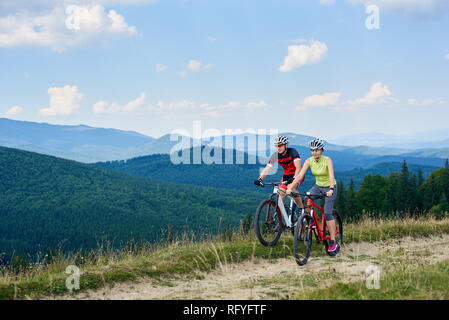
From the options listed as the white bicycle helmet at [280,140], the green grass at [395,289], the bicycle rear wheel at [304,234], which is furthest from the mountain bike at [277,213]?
the green grass at [395,289]

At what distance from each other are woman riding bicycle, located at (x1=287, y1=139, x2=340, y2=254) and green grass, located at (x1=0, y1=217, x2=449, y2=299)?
1.38 meters

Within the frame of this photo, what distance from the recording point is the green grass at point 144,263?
25.5 ft

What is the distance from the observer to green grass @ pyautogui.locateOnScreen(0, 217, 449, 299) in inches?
306

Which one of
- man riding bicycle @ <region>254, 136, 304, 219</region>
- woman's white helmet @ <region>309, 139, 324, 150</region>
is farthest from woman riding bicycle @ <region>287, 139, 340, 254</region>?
man riding bicycle @ <region>254, 136, 304, 219</region>

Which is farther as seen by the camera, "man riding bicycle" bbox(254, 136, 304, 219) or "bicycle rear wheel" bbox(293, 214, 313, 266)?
"man riding bicycle" bbox(254, 136, 304, 219)

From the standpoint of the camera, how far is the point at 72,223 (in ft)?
555

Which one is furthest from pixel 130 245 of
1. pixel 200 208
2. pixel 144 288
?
pixel 200 208

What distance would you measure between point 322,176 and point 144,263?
4767mm

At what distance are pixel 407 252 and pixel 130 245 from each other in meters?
7.69

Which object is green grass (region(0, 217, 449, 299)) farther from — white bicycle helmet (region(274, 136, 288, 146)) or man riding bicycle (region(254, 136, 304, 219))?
white bicycle helmet (region(274, 136, 288, 146))

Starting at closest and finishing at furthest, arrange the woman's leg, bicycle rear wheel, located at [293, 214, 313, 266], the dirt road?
the dirt road
bicycle rear wheel, located at [293, 214, 313, 266]
the woman's leg

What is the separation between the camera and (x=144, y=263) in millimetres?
9383

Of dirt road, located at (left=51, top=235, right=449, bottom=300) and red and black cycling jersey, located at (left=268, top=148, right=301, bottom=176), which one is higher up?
red and black cycling jersey, located at (left=268, top=148, right=301, bottom=176)

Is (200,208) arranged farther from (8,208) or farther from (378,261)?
(378,261)
